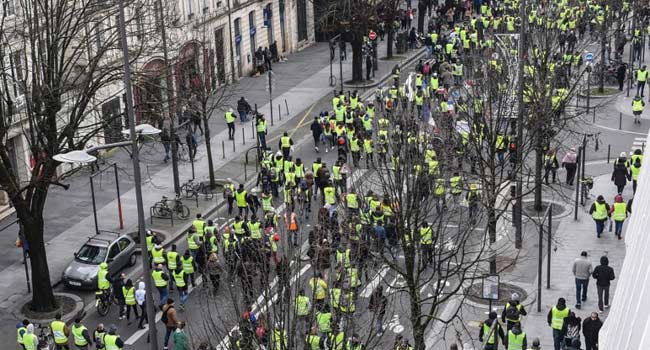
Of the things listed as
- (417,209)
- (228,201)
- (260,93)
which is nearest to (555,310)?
(417,209)

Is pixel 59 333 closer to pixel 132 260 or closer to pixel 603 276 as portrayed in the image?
pixel 132 260

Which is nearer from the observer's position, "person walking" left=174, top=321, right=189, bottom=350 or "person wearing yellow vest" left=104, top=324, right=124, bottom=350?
"person wearing yellow vest" left=104, top=324, right=124, bottom=350

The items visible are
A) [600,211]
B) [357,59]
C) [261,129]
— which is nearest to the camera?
[600,211]

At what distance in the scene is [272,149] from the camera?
4284 cm

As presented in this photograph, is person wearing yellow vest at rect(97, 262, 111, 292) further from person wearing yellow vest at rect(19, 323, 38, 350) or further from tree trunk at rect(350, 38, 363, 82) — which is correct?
tree trunk at rect(350, 38, 363, 82)

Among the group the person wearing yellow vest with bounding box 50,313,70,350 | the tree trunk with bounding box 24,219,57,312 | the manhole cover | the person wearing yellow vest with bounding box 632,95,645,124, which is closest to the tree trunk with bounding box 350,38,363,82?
the person wearing yellow vest with bounding box 632,95,645,124

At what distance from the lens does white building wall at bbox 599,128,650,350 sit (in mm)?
3189

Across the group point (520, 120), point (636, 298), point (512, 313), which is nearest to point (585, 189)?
point (520, 120)

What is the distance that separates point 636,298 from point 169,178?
36.7 metres

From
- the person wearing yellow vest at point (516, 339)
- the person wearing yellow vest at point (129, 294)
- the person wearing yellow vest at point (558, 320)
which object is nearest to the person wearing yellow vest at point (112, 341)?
the person wearing yellow vest at point (129, 294)

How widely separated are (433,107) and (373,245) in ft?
71.2

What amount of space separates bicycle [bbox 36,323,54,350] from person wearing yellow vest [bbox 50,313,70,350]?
33 centimetres

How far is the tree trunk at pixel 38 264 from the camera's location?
26469mm

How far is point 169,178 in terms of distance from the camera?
3938cm
